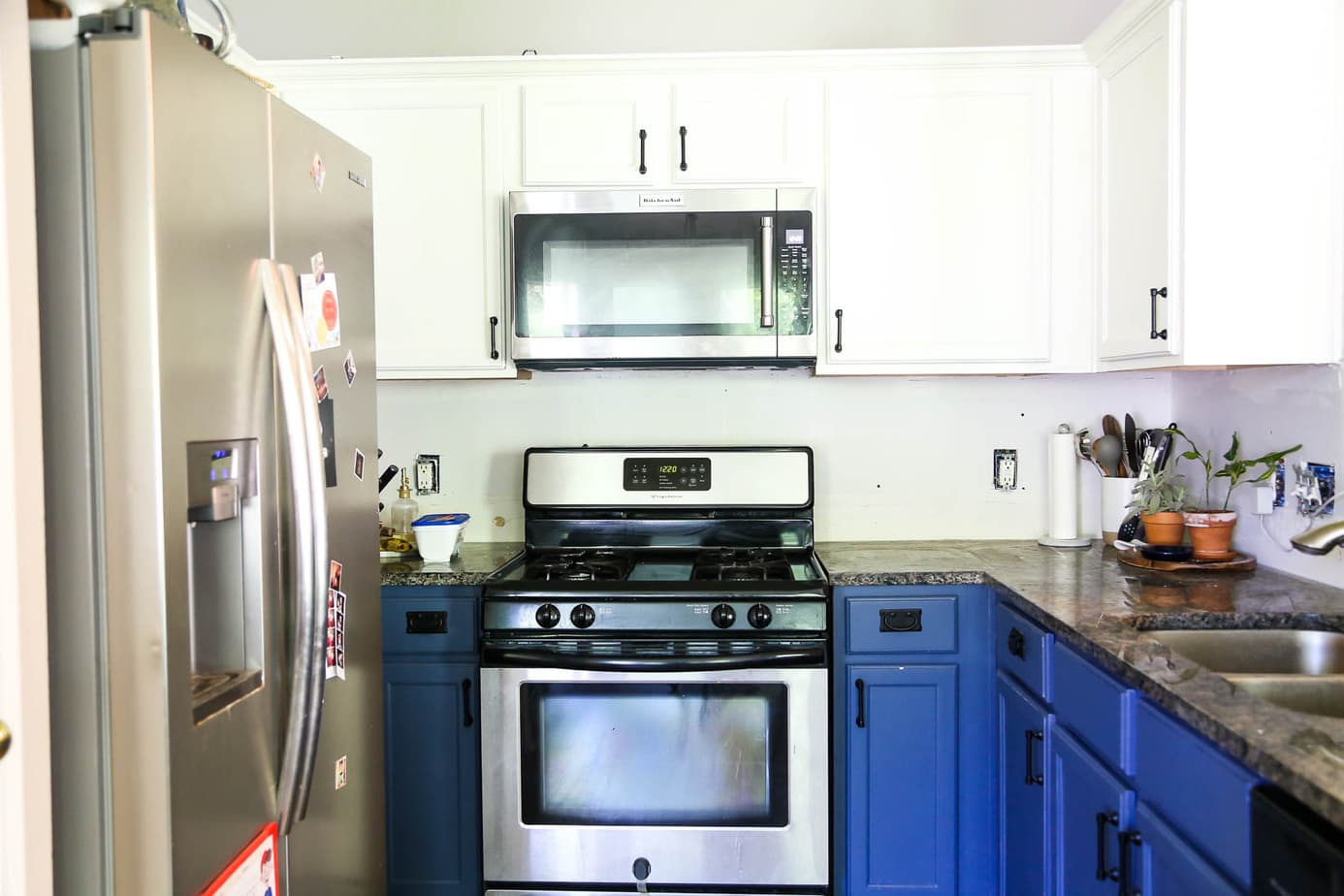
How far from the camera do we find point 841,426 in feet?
9.32

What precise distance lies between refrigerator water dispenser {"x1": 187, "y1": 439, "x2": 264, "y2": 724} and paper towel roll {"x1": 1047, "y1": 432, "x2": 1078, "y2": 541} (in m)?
2.20

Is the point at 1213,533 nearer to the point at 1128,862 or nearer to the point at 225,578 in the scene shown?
the point at 1128,862

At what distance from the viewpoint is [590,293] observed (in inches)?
96.8

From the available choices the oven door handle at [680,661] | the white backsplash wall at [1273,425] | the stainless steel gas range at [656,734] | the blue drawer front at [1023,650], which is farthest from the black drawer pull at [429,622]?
the white backsplash wall at [1273,425]

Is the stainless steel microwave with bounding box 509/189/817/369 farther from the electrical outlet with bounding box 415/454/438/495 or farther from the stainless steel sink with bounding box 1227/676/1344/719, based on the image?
the stainless steel sink with bounding box 1227/676/1344/719

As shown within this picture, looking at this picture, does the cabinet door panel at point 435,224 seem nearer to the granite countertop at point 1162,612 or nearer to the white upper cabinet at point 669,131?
the white upper cabinet at point 669,131

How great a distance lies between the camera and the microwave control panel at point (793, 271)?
7.99 feet

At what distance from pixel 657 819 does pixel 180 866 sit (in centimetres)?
136

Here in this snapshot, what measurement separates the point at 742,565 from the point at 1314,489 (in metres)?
1.28

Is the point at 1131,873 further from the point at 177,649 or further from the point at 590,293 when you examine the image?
the point at 590,293

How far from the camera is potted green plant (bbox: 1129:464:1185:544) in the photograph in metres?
2.34

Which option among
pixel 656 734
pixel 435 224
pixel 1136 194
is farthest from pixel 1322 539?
pixel 435 224

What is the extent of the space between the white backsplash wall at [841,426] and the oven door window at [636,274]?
0.41 metres

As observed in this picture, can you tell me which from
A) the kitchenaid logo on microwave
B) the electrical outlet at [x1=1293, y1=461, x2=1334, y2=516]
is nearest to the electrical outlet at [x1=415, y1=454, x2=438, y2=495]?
the kitchenaid logo on microwave
